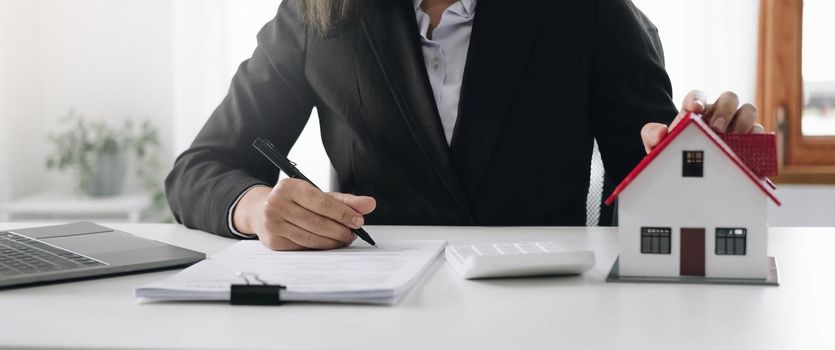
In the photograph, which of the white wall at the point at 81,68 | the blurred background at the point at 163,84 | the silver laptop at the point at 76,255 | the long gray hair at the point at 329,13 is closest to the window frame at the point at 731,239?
the silver laptop at the point at 76,255

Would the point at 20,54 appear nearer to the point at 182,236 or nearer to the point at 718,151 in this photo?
the point at 182,236

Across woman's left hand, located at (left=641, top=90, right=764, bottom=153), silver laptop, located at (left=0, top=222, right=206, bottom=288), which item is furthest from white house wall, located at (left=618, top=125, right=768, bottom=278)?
silver laptop, located at (left=0, top=222, right=206, bottom=288)

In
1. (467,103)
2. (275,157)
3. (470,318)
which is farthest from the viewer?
(467,103)

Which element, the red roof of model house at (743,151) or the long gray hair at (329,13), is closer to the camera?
the red roof of model house at (743,151)

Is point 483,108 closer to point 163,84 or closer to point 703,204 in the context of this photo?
point 703,204

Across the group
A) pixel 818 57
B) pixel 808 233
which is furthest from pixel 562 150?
pixel 818 57

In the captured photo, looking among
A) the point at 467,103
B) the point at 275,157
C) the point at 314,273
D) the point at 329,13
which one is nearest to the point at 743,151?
the point at 314,273

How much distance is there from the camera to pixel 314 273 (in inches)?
35.3

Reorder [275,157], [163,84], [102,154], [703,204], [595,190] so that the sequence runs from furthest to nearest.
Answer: [163,84]
[102,154]
[595,190]
[275,157]
[703,204]

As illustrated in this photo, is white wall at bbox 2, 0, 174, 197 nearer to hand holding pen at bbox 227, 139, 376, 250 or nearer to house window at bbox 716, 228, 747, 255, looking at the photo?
hand holding pen at bbox 227, 139, 376, 250

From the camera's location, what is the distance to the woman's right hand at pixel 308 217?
1.05 metres

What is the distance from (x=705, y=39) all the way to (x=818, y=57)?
1.28 feet

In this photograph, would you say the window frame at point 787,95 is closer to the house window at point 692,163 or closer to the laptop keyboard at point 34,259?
the house window at point 692,163

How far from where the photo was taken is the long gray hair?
1.54 m
